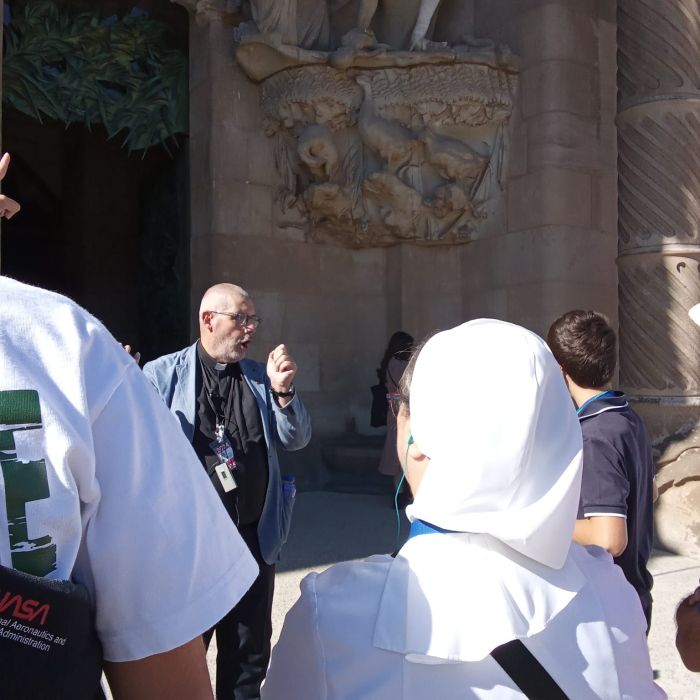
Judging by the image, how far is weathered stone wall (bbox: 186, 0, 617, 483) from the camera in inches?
292

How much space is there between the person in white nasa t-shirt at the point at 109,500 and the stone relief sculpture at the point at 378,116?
7.21 metres

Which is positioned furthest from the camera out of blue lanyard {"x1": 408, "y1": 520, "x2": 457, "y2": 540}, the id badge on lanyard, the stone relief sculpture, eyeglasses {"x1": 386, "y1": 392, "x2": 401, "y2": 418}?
the stone relief sculpture

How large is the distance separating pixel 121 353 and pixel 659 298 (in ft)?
20.4

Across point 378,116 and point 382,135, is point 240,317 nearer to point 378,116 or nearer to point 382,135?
point 382,135

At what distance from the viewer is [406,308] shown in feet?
27.7

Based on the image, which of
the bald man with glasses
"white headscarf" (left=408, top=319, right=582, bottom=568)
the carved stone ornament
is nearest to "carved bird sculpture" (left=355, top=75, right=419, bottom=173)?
the carved stone ornament

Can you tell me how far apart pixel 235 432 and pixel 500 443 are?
1.74 metres

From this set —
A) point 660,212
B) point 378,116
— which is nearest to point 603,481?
point 660,212

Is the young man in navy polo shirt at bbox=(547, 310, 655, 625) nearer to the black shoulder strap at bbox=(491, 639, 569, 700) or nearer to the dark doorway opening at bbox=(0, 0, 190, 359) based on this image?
the black shoulder strap at bbox=(491, 639, 569, 700)

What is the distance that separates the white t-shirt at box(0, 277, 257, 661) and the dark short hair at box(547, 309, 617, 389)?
1.56m

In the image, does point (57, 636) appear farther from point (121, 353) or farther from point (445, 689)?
point (445, 689)

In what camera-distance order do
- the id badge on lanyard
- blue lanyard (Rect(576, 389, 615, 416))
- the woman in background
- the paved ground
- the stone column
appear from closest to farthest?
blue lanyard (Rect(576, 389, 615, 416))
the id badge on lanyard
the paved ground
the stone column
the woman in background

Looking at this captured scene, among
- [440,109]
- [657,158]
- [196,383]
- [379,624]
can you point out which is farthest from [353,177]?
[379,624]

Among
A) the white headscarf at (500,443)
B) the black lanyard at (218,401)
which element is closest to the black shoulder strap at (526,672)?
the white headscarf at (500,443)
